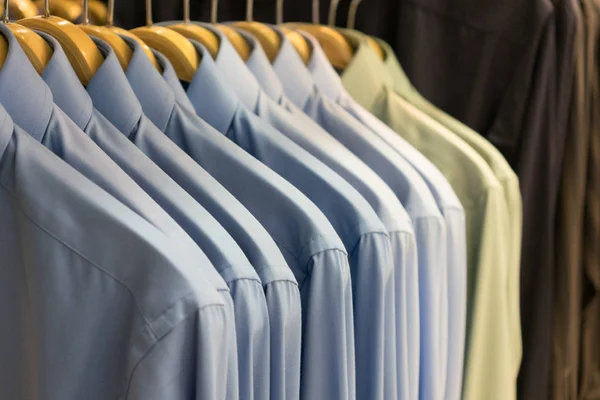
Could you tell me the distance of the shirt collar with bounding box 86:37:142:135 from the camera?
0.68 metres

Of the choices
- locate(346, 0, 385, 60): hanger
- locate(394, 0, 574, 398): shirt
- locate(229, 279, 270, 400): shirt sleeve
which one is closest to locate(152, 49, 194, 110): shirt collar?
locate(229, 279, 270, 400): shirt sleeve

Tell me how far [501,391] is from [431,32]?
1.65 ft

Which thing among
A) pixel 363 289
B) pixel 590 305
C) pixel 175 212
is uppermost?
pixel 175 212

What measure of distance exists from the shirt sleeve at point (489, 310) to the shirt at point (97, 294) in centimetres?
43

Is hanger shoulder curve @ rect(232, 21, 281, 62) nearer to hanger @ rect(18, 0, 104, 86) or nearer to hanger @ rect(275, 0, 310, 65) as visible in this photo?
hanger @ rect(275, 0, 310, 65)

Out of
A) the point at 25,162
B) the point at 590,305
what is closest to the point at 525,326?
the point at 590,305

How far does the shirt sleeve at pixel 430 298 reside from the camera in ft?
2.59

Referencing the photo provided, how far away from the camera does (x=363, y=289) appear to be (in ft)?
2.31

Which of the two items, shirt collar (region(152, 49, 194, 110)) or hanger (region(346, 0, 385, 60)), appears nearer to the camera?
shirt collar (region(152, 49, 194, 110))

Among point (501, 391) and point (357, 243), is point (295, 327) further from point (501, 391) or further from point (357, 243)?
point (501, 391)

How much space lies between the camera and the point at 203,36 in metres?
0.84

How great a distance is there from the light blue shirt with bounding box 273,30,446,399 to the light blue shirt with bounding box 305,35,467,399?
2cm

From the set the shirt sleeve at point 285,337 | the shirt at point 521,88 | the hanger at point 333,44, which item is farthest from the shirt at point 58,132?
the shirt at point 521,88

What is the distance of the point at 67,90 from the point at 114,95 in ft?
0.15
